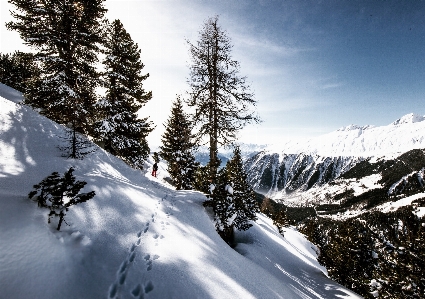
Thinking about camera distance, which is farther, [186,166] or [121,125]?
[186,166]

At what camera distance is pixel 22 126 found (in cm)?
1086

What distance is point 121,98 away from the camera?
16.9 meters

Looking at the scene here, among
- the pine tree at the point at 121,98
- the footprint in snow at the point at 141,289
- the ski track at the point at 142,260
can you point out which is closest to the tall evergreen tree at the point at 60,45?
the pine tree at the point at 121,98

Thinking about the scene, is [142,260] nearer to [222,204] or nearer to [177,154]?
[222,204]

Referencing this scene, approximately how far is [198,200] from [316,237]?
41.0 metres

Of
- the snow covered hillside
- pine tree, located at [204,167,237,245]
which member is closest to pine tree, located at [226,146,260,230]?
pine tree, located at [204,167,237,245]

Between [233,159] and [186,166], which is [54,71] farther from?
[186,166]

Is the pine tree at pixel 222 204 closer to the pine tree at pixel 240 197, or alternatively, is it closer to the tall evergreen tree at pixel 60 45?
the pine tree at pixel 240 197

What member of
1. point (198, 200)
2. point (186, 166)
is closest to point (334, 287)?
point (198, 200)

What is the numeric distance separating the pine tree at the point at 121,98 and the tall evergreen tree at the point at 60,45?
118 inches

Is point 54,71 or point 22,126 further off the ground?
point 54,71

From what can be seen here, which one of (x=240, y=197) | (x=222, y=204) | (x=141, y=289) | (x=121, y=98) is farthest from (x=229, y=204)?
(x=121, y=98)

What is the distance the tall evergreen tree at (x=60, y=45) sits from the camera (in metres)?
11.7

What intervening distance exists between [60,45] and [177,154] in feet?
42.9
